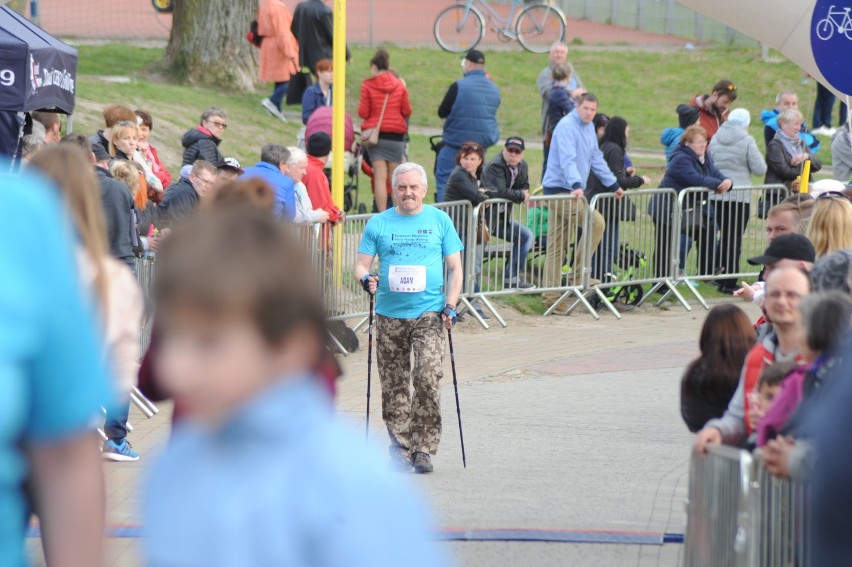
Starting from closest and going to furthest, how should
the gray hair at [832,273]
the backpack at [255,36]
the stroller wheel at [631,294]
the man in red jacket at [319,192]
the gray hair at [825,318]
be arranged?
the gray hair at [825,318] < the gray hair at [832,273] < the man in red jacket at [319,192] < the stroller wheel at [631,294] < the backpack at [255,36]

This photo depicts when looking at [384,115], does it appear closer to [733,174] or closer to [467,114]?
[467,114]

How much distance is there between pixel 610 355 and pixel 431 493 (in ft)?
15.8

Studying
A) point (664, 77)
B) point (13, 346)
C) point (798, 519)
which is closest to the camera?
point (13, 346)

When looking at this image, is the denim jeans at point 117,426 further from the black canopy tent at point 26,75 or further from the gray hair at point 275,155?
the black canopy tent at point 26,75

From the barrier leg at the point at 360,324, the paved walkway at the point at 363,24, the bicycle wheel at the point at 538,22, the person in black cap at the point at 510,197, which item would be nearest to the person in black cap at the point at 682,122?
the person in black cap at the point at 510,197

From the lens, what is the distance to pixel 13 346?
2148mm

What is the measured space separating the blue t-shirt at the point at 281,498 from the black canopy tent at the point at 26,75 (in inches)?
405

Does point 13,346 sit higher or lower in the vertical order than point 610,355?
higher

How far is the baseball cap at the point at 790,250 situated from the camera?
6176mm

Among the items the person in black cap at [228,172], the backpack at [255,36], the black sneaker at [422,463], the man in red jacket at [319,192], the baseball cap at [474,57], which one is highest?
the backpack at [255,36]

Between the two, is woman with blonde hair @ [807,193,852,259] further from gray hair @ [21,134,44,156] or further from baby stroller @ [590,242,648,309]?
baby stroller @ [590,242,648,309]

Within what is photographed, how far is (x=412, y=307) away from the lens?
8.37 meters

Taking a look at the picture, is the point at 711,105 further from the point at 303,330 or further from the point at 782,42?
the point at 303,330

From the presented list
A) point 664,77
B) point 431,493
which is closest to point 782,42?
point 431,493
